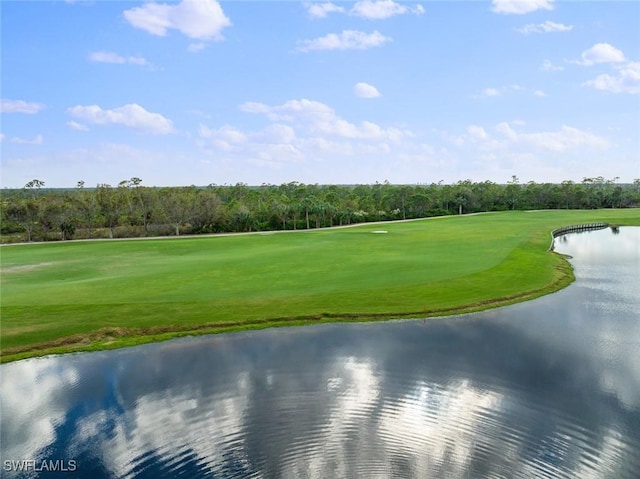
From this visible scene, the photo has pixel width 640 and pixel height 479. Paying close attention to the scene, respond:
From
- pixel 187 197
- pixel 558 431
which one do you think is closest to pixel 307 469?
pixel 558 431

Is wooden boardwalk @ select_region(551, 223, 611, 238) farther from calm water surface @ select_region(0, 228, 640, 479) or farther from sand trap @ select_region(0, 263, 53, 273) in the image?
sand trap @ select_region(0, 263, 53, 273)

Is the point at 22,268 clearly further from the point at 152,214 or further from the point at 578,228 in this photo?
the point at 578,228

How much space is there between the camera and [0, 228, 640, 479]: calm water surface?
39.7 feet

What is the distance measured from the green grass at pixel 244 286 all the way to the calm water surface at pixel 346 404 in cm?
230

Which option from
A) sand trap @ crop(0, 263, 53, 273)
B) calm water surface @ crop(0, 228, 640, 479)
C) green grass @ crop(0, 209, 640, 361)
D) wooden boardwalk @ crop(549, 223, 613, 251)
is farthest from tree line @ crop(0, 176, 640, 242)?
calm water surface @ crop(0, 228, 640, 479)

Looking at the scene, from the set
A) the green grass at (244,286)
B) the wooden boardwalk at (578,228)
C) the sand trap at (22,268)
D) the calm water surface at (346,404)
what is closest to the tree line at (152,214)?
the green grass at (244,286)

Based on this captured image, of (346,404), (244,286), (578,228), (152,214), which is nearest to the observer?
(346,404)

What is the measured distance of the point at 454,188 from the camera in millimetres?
123875

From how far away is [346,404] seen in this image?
49.6ft

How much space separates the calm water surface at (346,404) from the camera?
12102 mm

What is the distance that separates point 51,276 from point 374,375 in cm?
3236

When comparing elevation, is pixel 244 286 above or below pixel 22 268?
below

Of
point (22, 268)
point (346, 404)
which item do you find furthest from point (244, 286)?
point (22, 268)

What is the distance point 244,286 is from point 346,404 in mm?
17821
